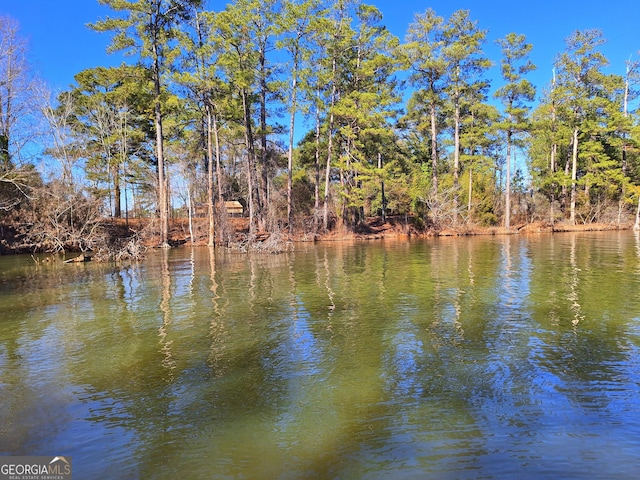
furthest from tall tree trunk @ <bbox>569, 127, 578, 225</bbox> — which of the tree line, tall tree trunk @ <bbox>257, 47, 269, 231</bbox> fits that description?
tall tree trunk @ <bbox>257, 47, 269, 231</bbox>

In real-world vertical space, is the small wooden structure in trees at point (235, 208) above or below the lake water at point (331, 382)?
above

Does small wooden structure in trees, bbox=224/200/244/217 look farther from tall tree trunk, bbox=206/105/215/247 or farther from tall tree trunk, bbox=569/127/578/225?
tall tree trunk, bbox=569/127/578/225

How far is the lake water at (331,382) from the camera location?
398 cm

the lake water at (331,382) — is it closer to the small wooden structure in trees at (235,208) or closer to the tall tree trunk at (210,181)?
the tall tree trunk at (210,181)

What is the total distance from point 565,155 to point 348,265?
37035mm

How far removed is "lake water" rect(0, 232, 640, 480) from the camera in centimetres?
398

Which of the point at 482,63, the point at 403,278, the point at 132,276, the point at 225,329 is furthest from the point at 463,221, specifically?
the point at 225,329

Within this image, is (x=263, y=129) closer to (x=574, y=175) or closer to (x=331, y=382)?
(x=331, y=382)

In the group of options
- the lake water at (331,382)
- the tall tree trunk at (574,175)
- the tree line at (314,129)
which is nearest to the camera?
the lake water at (331,382)

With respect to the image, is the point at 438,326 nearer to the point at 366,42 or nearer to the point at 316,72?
the point at 316,72

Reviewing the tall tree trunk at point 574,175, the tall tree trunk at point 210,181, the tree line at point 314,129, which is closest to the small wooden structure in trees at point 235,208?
the tree line at point 314,129

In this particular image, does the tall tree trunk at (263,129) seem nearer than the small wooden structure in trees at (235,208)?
Yes

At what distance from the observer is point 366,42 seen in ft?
112

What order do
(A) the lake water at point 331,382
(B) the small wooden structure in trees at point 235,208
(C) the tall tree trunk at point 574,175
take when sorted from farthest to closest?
(B) the small wooden structure in trees at point 235,208, (C) the tall tree trunk at point 574,175, (A) the lake water at point 331,382
